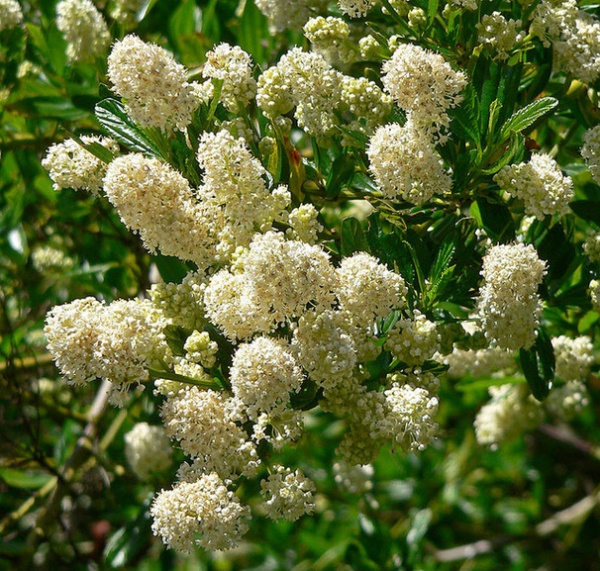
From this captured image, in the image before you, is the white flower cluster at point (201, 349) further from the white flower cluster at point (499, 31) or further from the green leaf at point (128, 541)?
the green leaf at point (128, 541)

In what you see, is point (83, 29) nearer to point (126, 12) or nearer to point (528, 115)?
point (126, 12)

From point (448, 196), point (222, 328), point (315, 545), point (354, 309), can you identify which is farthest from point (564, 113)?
point (315, 545)

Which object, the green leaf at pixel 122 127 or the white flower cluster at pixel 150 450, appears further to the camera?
the white flower cluster at pixel 150 450

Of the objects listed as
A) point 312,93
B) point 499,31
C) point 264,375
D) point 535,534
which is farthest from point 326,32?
point 535,534

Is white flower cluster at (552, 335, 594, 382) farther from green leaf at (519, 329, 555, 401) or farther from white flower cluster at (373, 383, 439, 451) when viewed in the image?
white flower cluster at (373, 383, 439, 451)

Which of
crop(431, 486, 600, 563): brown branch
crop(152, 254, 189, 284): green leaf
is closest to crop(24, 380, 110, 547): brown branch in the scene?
crop(152, 254, 189, 284): green leaf

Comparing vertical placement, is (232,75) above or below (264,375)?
above

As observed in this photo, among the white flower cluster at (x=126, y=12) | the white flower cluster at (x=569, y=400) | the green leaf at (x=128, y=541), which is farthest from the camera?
the white flower cluster at (x=569, y=400)

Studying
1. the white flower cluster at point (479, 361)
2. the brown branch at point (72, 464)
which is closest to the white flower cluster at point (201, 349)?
the white flower cluster at point (479, 361)
